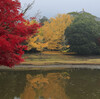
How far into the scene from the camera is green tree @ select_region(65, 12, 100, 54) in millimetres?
50219

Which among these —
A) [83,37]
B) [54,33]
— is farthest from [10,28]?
[83,37]

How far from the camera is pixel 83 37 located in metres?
50.3

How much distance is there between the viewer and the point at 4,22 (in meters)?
11.3

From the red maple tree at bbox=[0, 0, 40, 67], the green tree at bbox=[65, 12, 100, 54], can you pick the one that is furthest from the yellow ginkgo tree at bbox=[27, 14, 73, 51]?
the red maple tree at bbox=[0, 0, 40, 67]

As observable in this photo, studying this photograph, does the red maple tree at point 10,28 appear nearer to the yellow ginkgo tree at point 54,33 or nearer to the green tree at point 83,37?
the yellow ginkgo tree at point 54,33

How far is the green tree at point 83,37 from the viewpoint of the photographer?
165ft

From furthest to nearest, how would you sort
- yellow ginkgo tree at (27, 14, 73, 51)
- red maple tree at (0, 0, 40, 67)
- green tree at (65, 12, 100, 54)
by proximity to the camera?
yellow ginkgo tree at (27, 14, 73, 51) < green tree at (65, 12, 100, 54) < red maple tree at (0, 0, 40, 67)

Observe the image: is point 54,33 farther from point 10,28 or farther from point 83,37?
point 10,28

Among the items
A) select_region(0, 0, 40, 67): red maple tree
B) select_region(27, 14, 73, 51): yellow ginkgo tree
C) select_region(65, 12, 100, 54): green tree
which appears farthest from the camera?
select_region(27, 14, 73, 51): yellow ginkgo tree

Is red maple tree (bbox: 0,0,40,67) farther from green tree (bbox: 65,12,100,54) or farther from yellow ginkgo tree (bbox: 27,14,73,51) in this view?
green tree (bbox: 65,12,100,54)

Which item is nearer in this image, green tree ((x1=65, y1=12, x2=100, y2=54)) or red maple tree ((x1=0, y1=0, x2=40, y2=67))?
red maple tree ((x1=0, y1=0, x2=40, y2=67))

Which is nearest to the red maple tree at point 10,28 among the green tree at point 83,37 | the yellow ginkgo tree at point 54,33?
the yellow ginkgo tree at point 54,33

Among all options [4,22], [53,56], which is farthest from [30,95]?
[53,56]

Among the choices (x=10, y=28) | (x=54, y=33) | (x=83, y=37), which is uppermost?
(x=54, y=33)
